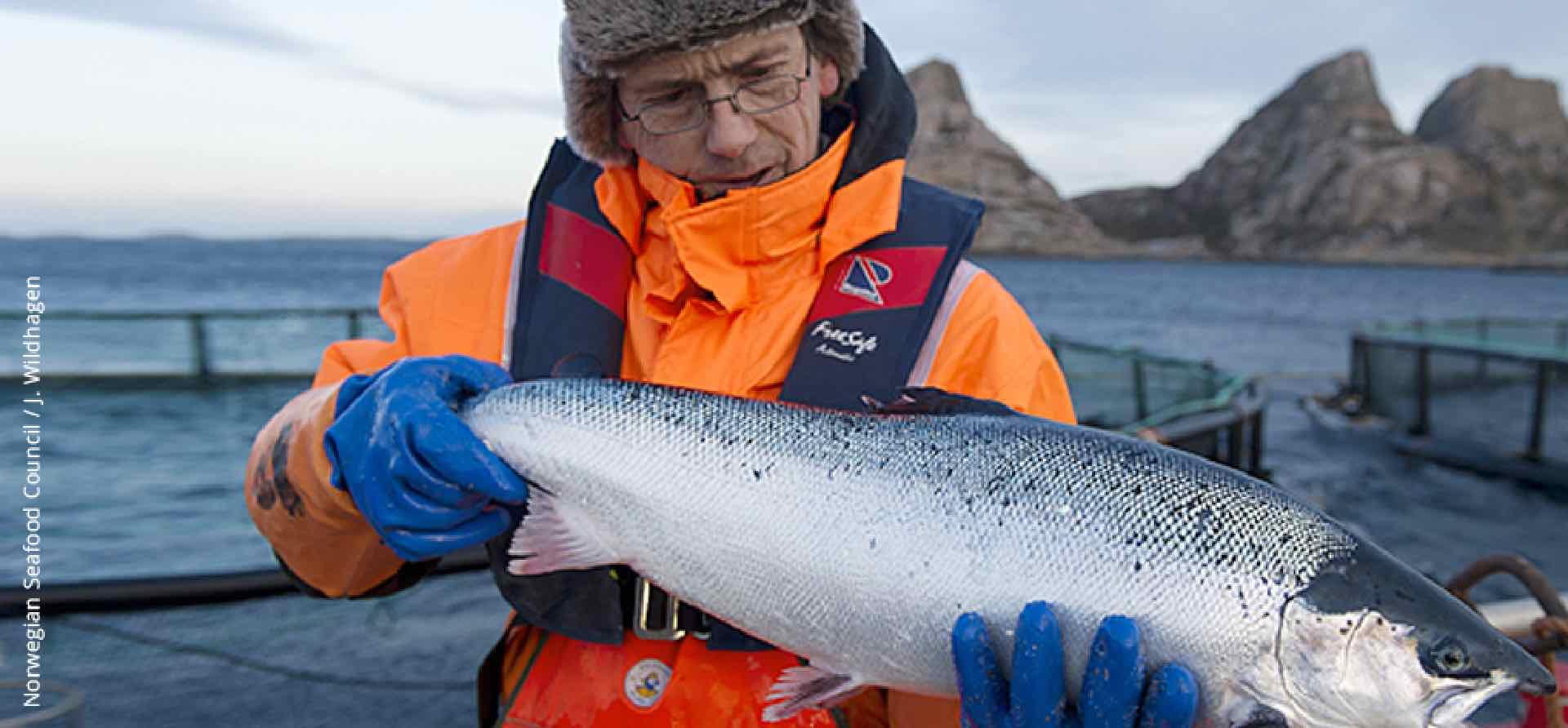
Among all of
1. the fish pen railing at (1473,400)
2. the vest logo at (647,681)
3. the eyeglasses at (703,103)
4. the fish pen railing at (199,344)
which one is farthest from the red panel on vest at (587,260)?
the fish pen railing at (1473,400)

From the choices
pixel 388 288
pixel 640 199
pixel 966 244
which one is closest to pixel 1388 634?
pixel 966 244

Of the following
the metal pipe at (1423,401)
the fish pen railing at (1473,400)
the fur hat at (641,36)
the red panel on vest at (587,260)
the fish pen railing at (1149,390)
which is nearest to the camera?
the fur hat at (641,36)

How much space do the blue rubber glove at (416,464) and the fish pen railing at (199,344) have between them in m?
12.8

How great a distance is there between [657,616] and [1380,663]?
1601mm

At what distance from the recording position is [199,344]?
16.4 metres

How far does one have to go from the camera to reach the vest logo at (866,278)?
2.63m

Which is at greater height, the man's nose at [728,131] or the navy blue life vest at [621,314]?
the man's nose at [728,131]

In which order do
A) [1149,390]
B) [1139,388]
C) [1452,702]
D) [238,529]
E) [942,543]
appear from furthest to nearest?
[1149,390], [1139,388], [238,529], [942,543], [1452,702]

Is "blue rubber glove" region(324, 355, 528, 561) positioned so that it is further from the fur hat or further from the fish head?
the fish head

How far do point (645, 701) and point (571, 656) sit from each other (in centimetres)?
24

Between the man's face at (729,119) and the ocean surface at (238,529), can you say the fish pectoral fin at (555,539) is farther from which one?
the ocean surface at (238,529)

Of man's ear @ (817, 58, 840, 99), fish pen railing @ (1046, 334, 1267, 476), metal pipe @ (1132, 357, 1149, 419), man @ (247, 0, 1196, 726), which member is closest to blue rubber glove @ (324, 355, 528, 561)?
man @ (247, 0, 1196, 726)

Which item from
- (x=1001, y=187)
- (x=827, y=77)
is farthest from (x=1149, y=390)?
(x=1001, y=187)

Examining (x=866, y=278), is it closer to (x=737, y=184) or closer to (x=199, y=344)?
(x=737, y=184)
